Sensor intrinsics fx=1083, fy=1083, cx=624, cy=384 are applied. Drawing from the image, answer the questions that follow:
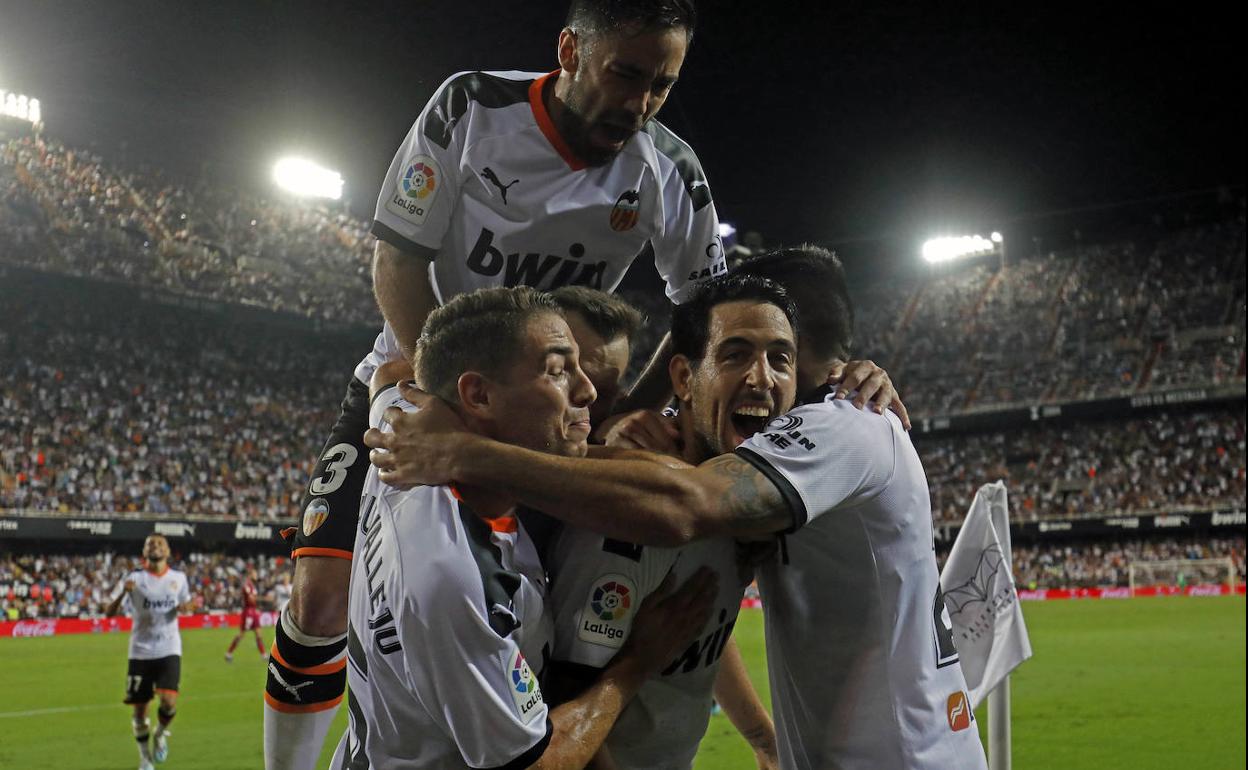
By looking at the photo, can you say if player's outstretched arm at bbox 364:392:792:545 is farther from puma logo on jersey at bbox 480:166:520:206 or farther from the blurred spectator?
the blurred spectator

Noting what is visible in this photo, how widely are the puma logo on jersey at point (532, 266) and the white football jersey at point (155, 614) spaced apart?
925 centimetres

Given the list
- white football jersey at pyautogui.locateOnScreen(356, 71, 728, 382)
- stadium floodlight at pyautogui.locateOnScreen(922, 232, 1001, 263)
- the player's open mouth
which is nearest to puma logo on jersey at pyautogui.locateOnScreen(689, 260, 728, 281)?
white football jersey at pyautogui.locateOnScreen(356, 71, 728, 382)

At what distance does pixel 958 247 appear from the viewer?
48.7 meters

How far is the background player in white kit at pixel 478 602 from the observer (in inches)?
87.6

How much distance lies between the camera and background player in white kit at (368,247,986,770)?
7.91 ft

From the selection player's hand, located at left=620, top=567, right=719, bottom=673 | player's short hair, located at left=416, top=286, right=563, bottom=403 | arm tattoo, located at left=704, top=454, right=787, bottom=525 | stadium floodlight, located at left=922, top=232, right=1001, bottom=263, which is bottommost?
player's hand, located at left=620, top=567, right=719, bottom=673

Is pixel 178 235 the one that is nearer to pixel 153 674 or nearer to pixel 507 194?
pixel 153 674

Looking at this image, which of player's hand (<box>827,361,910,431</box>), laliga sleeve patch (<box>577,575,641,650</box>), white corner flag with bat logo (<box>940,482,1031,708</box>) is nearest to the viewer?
laliga sleeve patch (<box>577,575,641,650</box>)

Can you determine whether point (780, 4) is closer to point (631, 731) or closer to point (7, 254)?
point (631, 731)

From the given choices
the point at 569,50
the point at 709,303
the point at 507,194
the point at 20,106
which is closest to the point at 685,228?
the point at 507,194

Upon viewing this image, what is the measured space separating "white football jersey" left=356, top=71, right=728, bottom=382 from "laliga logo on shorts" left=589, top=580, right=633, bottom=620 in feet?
5.34

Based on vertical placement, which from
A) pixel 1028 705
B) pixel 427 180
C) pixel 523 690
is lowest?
pixel 1028 705

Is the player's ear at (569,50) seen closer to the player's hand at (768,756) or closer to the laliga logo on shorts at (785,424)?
the laliga logo on shorts at (785,424)

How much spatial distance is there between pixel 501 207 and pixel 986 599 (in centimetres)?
270
